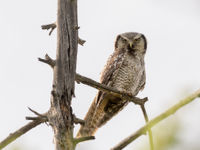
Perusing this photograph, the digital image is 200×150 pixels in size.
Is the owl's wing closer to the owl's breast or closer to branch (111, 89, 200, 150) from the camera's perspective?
the owl's breast

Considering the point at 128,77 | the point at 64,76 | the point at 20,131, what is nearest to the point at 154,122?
the point at 64,76

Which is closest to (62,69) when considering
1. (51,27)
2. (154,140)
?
(51,27)

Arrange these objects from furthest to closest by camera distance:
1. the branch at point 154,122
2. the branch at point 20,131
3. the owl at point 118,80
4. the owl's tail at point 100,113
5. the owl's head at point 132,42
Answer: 1. the owl's head at point 132,42
2. the owl at point 118,80
3. the owl's tail at point 100,113
4. the branch at point 20,131
5. the branch at point 154,122

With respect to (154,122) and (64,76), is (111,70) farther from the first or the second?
(154,122)

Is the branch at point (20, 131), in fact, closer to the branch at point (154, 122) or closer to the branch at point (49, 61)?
the branch at point (49, 61)

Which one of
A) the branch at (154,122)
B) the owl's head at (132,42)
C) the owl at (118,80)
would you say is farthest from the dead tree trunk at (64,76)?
the owl's head at (132,42)

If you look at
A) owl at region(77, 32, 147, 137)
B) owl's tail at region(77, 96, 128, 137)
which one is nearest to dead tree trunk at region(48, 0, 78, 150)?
owl's tail at region(77, 96, 128, 137)
